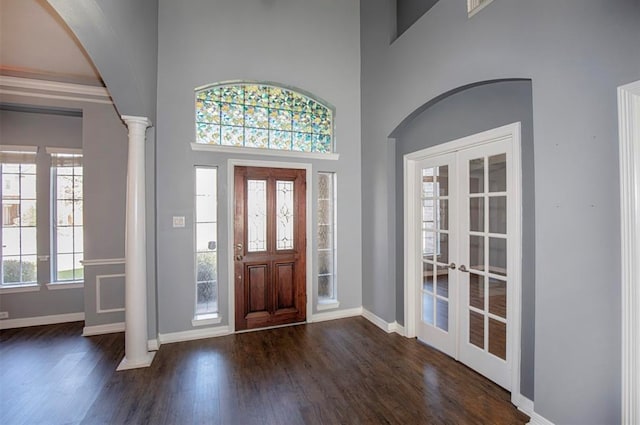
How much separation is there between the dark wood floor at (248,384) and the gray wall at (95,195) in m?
0.48

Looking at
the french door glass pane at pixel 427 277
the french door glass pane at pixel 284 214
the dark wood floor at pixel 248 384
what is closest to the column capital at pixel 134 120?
the french door glass pane at pixel 284 214

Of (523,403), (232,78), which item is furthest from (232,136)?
(523,403)

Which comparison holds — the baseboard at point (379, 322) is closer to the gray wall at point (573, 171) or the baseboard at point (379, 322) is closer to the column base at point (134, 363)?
the gray wall at point (573, 171)

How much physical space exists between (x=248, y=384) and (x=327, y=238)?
2.31 meters

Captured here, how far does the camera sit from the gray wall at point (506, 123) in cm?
239

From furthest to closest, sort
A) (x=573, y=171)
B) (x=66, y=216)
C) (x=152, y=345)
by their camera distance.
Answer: (x=66, y=216) < (x=152, y=345) < (x=573, y=171)

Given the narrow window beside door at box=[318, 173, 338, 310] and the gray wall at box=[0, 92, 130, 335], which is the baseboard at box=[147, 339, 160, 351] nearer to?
the gray wall at box=[0, 92, 130, 335]

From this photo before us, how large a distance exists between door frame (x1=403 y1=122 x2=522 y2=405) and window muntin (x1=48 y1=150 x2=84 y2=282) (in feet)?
15.4

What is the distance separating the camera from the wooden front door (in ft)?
13.1

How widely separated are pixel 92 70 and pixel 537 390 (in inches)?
224

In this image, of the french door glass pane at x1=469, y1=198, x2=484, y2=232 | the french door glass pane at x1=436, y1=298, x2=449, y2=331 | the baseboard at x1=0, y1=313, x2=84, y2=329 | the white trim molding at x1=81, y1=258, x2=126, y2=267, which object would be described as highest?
the french door glass pane at x1=469, y1=198, x2=484, y2=232

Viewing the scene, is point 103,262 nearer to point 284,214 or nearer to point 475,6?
point 284,214

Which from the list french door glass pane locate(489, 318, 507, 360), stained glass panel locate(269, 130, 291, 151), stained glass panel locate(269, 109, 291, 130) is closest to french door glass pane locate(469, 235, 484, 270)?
french door glass pane locate(489, 318, 507, 360)

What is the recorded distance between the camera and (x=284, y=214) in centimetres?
427
